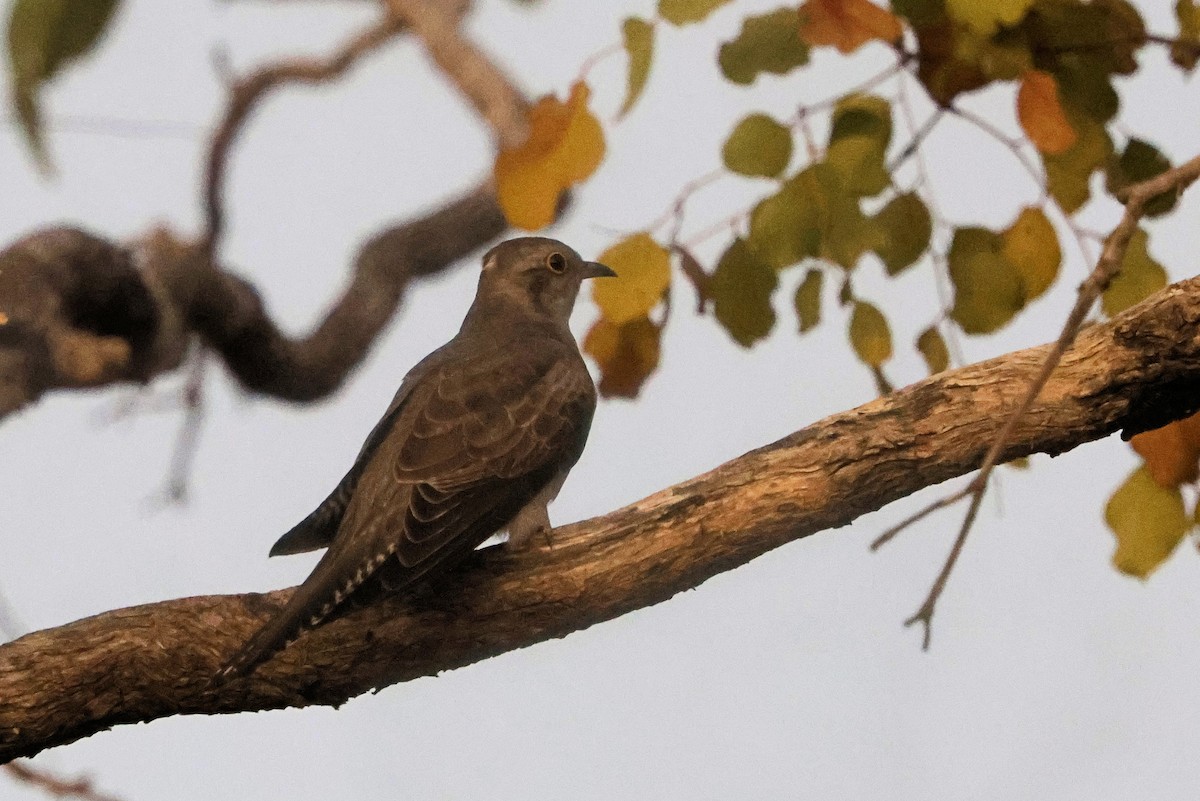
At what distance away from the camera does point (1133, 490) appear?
2.55 meters

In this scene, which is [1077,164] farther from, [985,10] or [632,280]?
[632,280]

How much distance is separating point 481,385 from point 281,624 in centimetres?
91

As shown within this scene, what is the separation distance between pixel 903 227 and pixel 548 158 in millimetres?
748

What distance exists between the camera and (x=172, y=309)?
4.70m

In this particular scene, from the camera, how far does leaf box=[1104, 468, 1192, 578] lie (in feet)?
8.20

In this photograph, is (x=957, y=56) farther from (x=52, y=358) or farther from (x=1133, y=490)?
(x=52, y=358)

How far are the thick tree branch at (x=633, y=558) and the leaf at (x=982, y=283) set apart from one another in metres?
0.36

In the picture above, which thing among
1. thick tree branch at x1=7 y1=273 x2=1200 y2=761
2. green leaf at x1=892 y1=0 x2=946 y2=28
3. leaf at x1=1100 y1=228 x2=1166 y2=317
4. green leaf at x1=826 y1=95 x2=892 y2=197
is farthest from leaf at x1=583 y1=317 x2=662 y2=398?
leaf at x1=1100 y1=228 x2=1166 y2=317

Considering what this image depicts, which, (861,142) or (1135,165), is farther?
(1135,165)

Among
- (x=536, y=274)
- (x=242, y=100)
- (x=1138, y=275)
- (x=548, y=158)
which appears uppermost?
(x=242, y=100)

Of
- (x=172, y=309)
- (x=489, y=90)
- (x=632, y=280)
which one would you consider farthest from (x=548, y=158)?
(x=172, y=309)

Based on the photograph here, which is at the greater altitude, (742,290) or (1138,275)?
(742,290)

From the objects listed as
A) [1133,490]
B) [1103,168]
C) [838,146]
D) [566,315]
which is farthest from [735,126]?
[566,315]

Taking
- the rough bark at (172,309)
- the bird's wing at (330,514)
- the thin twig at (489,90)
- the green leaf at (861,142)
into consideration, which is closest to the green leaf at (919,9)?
the green leaf at (861,142)
